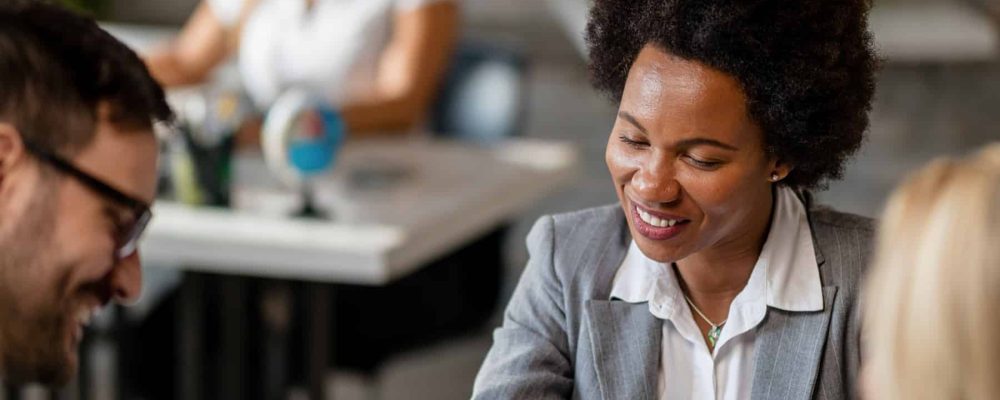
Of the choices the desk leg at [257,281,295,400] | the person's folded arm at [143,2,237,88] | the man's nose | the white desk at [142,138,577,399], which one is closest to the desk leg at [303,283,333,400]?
the white desk at [142,138,577,399]

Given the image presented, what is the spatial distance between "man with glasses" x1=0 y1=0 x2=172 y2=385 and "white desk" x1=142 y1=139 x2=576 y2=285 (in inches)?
40.8

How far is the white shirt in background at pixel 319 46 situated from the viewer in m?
3.22

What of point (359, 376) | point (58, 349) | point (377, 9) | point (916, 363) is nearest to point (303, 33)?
point (377, 9)

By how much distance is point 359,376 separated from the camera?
9.30 ft

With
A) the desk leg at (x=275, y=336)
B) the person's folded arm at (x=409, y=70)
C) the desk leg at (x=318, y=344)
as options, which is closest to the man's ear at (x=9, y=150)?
the desk leg at (x=318, y=344)

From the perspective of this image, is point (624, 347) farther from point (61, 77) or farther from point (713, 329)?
point (61, 77)

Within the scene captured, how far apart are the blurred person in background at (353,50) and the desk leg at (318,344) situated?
68cm

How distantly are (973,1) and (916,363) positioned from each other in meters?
4.27

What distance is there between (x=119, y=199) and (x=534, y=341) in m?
0.43

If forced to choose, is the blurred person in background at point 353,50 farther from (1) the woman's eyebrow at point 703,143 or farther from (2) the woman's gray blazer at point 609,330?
(1) the woman's eyebrow at point 703,143

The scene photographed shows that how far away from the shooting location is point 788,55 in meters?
1.13

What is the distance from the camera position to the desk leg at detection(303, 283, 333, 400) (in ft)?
8.34

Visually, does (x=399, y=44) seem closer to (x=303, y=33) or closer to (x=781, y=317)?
A: (x=303, y=33)

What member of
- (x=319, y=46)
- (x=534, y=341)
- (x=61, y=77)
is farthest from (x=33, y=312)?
(x=319, y=46)
